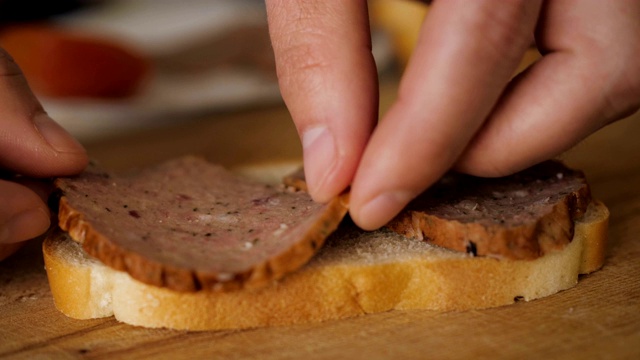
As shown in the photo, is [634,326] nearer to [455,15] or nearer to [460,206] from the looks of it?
[460,206]

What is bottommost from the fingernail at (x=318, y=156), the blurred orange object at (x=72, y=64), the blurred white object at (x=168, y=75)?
the blurred white object at (x=168, y=75)

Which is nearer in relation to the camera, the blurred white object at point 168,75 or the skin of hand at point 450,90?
the skin of hand at point 450,90

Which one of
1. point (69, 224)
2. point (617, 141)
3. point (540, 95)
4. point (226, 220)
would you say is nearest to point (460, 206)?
point (540, 95)

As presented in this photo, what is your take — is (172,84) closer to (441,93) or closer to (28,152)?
(28,152)

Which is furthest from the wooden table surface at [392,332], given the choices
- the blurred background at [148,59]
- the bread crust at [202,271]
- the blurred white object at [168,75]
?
the blurred background at [148,59]

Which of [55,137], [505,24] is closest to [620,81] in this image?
[505,24]

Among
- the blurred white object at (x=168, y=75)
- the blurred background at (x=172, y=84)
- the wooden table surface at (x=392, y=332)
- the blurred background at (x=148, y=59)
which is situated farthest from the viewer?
the blurred background at (x=148, y=59)

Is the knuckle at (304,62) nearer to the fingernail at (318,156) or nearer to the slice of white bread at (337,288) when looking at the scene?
the fingernail at (318,156)
